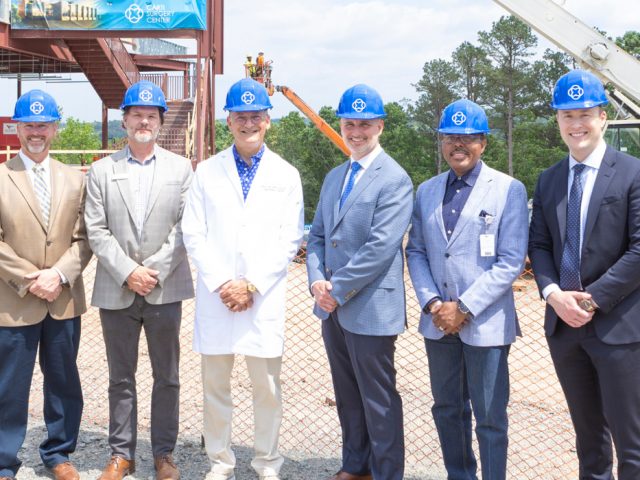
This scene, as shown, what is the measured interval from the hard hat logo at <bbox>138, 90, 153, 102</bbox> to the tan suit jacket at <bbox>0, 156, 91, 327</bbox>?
718mm

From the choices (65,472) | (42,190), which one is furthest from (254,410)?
(42,190)

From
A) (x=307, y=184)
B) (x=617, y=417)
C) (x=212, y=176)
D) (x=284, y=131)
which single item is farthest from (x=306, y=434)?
(x=284, y=131)

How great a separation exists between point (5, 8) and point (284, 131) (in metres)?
39.0

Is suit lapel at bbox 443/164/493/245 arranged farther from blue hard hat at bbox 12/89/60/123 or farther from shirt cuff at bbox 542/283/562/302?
blue hard hat at bbox 12/89/60/123

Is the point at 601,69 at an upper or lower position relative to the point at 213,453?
upper

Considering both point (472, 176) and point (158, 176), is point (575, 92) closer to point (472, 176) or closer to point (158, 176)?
point (472, 176)

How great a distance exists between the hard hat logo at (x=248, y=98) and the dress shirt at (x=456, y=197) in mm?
1327

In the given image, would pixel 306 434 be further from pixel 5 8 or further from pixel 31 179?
pixel 5 8

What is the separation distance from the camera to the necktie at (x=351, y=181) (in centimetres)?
450

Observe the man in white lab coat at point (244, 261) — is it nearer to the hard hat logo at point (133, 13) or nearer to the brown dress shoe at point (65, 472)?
the brown dress shoe at point (65, 472)

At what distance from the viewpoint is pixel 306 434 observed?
19.8 feet

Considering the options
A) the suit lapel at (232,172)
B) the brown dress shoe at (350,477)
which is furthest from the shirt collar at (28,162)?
the brown dress shoe at (350,477)

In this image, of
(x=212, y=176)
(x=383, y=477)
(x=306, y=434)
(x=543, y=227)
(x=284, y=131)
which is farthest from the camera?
(x=284, y=131)

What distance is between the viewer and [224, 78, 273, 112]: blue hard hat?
455 centimetres
